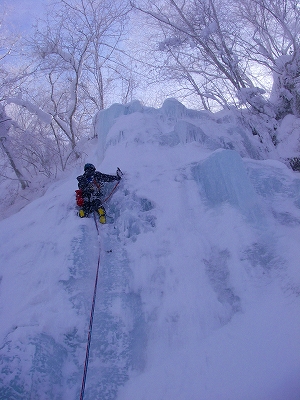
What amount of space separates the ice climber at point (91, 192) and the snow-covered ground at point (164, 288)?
0.63 feet

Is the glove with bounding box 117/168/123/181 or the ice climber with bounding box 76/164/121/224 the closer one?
the ice climber with bounding box 76/164/121/224

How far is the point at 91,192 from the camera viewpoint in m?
5.03

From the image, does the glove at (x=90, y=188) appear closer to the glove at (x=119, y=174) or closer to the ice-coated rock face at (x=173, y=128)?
Answer: the glove at (x=119, y=174)

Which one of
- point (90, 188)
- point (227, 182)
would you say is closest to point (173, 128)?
point (227, 182)

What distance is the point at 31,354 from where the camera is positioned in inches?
100

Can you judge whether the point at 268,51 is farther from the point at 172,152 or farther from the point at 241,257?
the point at 241,257

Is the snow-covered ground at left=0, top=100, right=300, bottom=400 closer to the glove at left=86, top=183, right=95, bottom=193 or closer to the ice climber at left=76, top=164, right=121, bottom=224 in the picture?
the ice climber at left=76, top=164, right=121, bottom=224

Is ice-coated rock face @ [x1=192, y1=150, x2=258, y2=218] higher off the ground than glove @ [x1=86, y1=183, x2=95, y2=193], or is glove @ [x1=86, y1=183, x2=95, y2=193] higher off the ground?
glove @ [x1=86, y1=183, x2=95, y2=193]

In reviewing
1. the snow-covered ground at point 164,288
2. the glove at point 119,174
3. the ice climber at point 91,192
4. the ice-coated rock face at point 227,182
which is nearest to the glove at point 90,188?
the ice climber at point 91,192

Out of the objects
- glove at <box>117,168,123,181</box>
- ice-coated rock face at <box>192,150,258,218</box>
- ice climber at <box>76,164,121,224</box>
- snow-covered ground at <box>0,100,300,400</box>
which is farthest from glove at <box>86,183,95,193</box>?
ice-coated rock face at <box>192,150,258,218</box>

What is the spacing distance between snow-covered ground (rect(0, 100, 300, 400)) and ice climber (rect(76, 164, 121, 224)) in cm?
19

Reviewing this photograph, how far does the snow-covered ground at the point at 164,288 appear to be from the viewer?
8.25 feet

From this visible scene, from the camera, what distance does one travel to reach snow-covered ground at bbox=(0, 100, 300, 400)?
2.52 metres

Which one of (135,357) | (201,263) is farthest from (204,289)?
(135,357)
